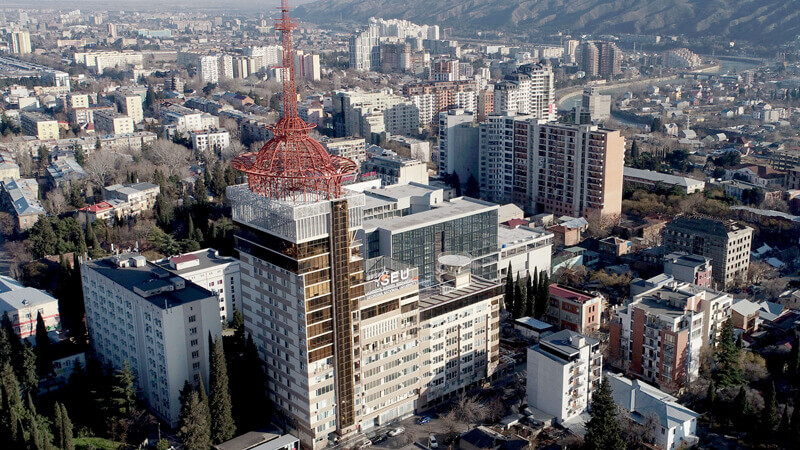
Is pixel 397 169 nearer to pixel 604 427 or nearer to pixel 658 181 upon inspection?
pixel 658 181

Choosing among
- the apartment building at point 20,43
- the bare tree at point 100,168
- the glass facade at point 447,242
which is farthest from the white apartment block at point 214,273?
the apartment building at point 20,43

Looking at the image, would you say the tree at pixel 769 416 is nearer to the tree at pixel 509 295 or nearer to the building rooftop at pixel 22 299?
the tree at pixel 509 295

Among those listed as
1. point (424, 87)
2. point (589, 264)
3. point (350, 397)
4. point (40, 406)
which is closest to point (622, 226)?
point (589, 264)

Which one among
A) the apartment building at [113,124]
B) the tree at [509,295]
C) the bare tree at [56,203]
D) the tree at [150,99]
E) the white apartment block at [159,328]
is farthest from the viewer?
the tree at [150,99]

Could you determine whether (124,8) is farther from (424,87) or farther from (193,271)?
(193,271)

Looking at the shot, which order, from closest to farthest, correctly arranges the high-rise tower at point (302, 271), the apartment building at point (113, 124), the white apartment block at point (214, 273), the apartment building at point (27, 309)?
1. the high-rise tower at point (302, 271)
2. the apartment building at point (27, 309)
3. the white apartment block at point (214, 273)
4. the apartment building at point (113, 124)

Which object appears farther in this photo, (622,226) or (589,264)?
(622,226)
